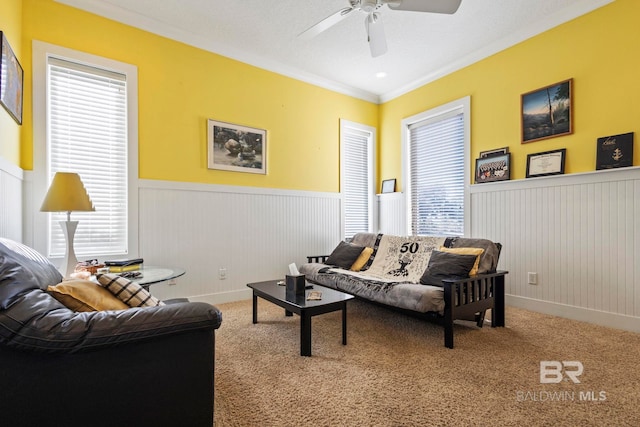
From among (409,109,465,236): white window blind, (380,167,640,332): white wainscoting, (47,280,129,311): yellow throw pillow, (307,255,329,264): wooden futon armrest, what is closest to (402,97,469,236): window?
(409,109,465,236): white window blind

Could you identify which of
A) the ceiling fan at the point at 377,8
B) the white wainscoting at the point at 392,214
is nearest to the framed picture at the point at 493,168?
the white wainscoting at the point at 392,214

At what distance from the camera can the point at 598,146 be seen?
2.94 m

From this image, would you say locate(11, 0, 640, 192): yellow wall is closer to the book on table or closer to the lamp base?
the lamp base

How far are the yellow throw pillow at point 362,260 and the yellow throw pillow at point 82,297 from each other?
274 centimetres

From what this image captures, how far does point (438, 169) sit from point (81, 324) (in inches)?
167

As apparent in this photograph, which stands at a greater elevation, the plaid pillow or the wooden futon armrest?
the plaid pillow

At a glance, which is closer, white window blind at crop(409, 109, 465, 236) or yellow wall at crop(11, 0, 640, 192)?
yellow wall at crop(11, 0, 640, 192)

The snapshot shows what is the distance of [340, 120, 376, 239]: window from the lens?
4.93 m

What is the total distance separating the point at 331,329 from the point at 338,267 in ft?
3.47

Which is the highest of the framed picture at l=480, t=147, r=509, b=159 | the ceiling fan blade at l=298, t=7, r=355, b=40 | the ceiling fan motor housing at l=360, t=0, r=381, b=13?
the ceiling fan motor housing at l=360, t=0, r=381, b=13

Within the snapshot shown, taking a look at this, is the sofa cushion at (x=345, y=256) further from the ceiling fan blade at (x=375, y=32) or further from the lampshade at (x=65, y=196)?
the lampshade at (x=65, y=196)

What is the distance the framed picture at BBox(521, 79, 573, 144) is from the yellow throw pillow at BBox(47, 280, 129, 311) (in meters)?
3.88

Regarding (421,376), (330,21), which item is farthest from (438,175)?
(421,376)
